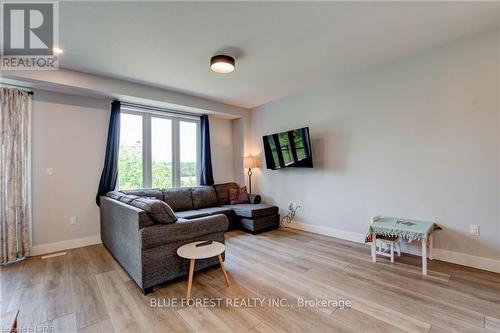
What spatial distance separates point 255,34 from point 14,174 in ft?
11.9

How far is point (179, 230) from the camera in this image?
239 cm

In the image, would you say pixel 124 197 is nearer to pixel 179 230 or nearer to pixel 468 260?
pixel 179 230

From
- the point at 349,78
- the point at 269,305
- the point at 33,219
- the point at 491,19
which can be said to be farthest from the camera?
the point at 349,78

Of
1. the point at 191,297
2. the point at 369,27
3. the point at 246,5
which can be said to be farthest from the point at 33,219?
the point at 369,27

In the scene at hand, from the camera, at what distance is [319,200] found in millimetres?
4078

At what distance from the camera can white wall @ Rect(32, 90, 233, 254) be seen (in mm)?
3312

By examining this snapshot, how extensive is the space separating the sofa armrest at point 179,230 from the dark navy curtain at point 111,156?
2108mm

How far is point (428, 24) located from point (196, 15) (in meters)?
2.39

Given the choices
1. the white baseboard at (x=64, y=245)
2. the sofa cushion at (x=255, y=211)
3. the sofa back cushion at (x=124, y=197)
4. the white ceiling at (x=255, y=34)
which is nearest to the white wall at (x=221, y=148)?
the sofa cushion at (x=255, y=211)

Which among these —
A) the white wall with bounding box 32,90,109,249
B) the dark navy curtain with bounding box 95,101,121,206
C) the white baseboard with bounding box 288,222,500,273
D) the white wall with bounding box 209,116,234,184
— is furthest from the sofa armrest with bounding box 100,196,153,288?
the white baseboard with bounding box 288,222,500,273

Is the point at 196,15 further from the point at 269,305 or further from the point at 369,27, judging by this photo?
the point at 269,305

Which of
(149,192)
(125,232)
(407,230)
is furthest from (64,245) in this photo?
(407,230)

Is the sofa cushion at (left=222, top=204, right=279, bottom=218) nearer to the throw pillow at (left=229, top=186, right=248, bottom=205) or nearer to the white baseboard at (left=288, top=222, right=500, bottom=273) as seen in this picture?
the throw pillow at (left=229, top=186, right=248, bottom=205)

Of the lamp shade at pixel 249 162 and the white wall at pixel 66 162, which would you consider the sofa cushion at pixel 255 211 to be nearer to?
the lamp shade at pixel 249 162
